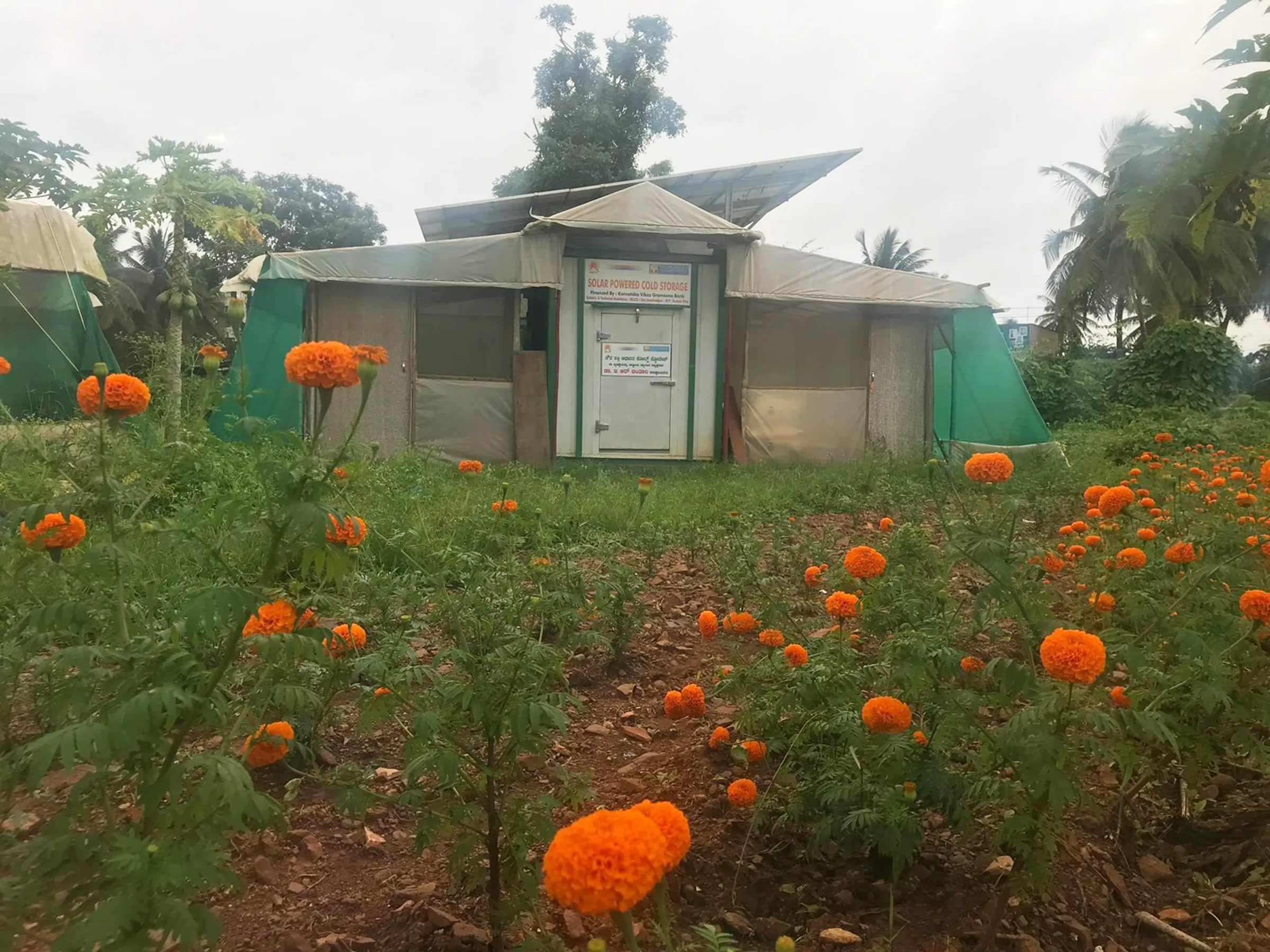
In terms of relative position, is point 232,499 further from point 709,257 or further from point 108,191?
point 108,191

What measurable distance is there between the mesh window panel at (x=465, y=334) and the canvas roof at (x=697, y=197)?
172 cm

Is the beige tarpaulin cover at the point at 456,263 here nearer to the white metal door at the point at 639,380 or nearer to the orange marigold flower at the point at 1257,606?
the white metal door at the point at 639,380

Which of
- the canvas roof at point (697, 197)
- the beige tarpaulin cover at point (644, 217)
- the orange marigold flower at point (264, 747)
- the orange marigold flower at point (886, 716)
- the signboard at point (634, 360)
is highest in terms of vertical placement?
the canvas roof at point (697, 197)

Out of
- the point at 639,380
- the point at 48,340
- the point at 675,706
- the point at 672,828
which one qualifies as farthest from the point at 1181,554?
the point at 48,340

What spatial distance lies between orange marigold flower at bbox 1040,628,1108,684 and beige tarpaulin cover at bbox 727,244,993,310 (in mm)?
7452

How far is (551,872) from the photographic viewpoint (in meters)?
0.81

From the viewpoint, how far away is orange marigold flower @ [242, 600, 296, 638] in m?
1.41

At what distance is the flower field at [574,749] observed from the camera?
1.14 meters

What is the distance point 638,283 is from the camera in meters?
8.62

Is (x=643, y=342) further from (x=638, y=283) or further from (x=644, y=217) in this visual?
(x=644, y=217)

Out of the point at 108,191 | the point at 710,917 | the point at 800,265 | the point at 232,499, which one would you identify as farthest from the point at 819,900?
the point at 108,191

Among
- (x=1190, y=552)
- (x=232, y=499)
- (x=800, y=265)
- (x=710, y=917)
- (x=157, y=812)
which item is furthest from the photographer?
(x=800, y=265)

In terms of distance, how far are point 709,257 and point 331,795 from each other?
7.49 metres

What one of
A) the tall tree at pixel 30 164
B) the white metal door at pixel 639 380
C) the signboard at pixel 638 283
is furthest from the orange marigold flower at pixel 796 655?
the signboard at pixel 638 283
